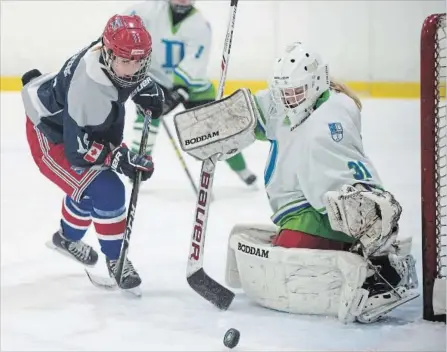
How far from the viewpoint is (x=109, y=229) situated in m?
2.92

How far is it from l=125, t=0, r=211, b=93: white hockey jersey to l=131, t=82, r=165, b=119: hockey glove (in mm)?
1534

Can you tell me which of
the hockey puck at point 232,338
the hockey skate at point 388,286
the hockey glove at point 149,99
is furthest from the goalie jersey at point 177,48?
the hockey puck at point 232,338

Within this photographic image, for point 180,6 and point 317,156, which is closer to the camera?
point 317,156

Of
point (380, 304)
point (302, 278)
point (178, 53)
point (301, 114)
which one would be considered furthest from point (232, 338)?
point (178, 53)

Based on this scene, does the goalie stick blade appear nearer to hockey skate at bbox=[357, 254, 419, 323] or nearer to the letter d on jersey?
the letter d on jersey

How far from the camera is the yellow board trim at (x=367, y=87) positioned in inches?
261

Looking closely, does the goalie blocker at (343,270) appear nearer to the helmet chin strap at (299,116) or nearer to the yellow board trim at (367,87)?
the helmet chin strap at (299,116)

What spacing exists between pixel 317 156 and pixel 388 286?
0.38 meters

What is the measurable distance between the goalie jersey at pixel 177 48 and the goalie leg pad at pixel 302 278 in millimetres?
1930

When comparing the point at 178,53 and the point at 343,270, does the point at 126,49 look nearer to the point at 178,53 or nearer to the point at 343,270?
the point at 343,270

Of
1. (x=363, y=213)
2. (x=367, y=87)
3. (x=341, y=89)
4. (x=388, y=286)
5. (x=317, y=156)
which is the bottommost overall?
(x=367, y=87)

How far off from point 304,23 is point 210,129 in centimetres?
415

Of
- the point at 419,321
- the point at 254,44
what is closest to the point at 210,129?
the point at 419,321

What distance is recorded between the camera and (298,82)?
263 centimetres
